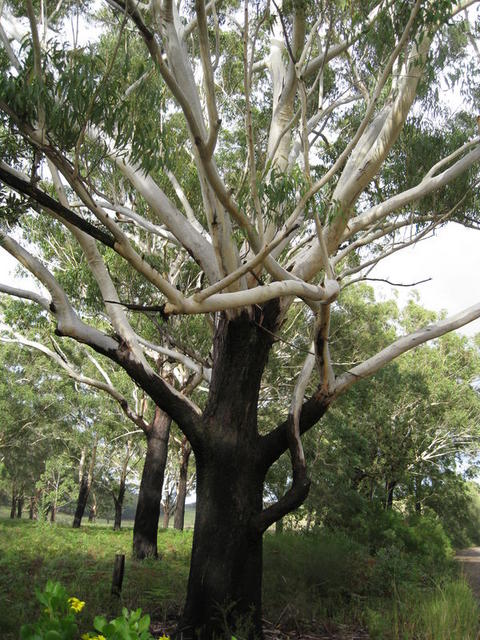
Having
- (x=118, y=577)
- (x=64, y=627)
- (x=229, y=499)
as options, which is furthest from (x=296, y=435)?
(x=64, y=627)

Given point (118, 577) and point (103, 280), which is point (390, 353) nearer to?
point (103, 280)

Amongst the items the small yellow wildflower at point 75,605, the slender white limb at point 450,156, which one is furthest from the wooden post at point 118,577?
the slender white limb at point 450,156

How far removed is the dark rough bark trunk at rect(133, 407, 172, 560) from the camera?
10.2m

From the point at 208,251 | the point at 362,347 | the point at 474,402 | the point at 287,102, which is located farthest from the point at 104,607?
the point at 474,402

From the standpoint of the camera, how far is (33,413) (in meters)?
24.7

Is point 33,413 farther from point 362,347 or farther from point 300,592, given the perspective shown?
point 300,592

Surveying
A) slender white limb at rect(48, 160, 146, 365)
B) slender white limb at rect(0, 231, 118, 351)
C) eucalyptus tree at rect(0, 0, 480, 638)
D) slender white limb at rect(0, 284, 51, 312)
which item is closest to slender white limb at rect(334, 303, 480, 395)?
eucalyptus tree at rect(0, 0, 480, 638)

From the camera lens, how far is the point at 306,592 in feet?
20.5

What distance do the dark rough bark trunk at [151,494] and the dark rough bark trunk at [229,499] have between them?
5.69m

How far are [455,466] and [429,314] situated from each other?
5.82 metres

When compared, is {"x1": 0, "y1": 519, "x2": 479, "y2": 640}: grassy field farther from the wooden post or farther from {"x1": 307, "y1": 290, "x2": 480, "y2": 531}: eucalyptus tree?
{"x1": 307, "y1": 290, "x2": 480, "y2": 531}: eucalyptus tree

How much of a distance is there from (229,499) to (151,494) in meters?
6.00

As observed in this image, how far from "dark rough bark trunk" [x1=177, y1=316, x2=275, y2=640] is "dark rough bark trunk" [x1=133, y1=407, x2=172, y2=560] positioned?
18.7 ft

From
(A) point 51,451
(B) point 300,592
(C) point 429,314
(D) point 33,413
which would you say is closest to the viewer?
(B) point 300,592
